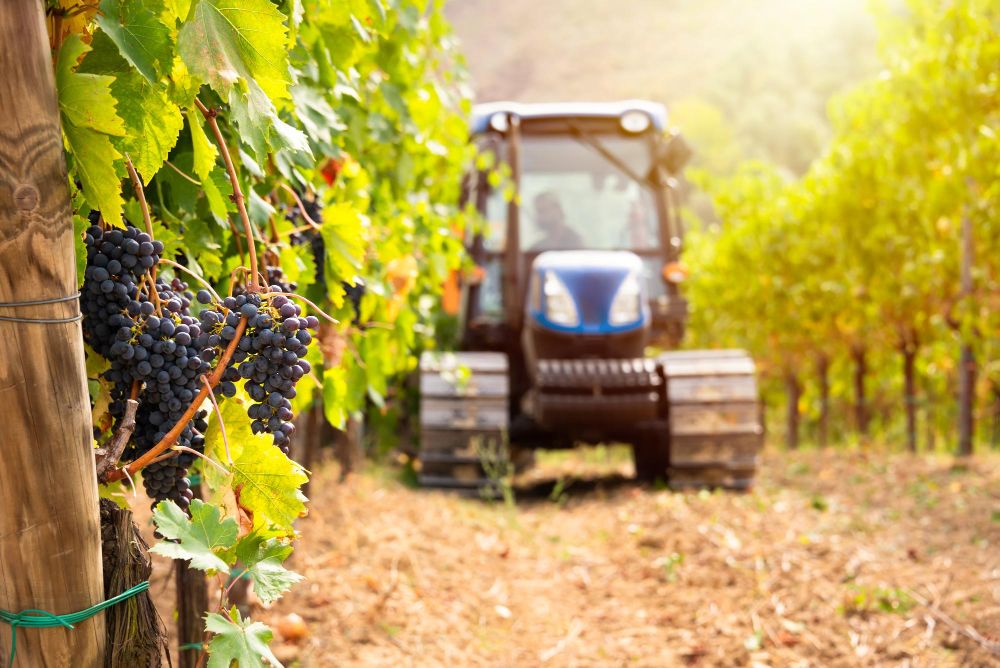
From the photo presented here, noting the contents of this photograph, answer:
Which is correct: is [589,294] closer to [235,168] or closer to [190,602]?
[190,602]

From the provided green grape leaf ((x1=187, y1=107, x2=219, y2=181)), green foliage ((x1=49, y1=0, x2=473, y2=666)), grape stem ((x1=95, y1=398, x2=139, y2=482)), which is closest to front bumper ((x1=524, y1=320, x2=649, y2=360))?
green foliage ((x1=49, y1=0, x2=473, y2=666))

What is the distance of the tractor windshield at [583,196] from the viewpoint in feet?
25.6

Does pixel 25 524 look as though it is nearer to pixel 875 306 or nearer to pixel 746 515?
pixel 746 515

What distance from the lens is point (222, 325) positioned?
166 cm

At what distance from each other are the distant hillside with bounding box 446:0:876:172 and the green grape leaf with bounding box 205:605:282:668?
196 feet

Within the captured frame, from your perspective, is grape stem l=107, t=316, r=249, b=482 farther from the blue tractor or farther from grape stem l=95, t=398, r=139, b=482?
the blue tractor

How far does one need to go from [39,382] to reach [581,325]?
561 cm

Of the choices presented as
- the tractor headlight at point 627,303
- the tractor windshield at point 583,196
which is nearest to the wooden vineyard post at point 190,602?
the tractor headlight at point 627,303

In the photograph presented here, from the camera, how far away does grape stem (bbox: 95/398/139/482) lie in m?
1.63

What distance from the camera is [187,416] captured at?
5.32ft

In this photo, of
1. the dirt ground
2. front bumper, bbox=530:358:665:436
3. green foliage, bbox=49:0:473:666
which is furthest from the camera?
front bumper, bbox=530:358:665:436

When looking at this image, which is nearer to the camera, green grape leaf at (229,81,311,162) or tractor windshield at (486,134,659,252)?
green grape leaf at (229,81,311,162)

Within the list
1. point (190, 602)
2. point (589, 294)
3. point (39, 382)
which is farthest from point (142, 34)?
point (589, 294)

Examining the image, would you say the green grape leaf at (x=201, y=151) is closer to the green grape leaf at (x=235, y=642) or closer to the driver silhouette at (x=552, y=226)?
the green grape leaf at (x=235, y=642)
